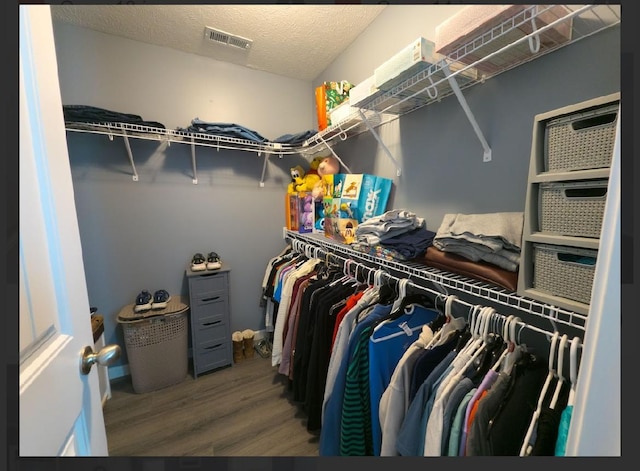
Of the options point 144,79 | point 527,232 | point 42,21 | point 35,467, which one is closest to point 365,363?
point 527,232

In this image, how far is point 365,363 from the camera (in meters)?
0.99

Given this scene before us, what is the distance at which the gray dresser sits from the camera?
6.33 feet

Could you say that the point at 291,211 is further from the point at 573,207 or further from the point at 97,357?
the point at 573,207

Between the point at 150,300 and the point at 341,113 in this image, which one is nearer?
the point at 341,113

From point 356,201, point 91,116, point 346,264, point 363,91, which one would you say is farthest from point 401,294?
point 91,116

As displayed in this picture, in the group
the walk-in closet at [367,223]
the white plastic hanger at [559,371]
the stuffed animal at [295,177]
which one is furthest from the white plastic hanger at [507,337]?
the stuffed animal at [295,177]

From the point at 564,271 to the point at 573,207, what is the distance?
165mm

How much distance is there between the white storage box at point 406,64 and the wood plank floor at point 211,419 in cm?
183

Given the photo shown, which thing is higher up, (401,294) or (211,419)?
(401,294)

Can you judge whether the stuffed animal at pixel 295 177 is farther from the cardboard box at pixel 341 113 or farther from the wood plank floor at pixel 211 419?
the wood plank floor at pixel 211 419

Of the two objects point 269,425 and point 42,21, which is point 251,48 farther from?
point 269,425

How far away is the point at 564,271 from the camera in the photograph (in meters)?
0.66

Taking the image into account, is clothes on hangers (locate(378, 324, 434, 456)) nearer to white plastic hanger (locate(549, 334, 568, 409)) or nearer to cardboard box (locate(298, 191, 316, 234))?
white plastic hanger (locate(549, 334, 568, 409))

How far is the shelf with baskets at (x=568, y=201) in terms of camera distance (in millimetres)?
592
